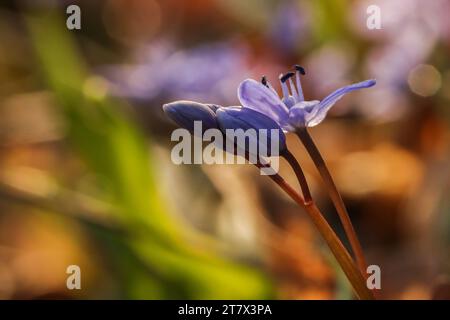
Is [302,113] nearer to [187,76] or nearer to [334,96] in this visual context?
[334,96]

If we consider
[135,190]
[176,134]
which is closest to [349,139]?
[176,134]

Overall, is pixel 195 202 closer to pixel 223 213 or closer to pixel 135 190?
pixel 223 213

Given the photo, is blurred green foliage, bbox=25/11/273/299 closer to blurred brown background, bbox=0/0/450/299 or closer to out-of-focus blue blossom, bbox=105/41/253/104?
blurred brown background, bbox=0/0/450/299

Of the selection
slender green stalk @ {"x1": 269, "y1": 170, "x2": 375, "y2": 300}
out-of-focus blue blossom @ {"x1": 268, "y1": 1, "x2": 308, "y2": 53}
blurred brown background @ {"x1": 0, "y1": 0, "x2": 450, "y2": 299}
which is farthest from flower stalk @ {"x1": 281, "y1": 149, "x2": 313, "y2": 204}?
out-of-focus blue blossom @ {"x1": 268, "y1": 1, "x2": 308, "y2": 53}

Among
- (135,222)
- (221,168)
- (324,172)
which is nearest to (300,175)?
(324,172)

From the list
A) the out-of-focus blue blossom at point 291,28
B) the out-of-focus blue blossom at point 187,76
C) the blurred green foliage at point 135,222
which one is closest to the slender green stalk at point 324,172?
the blurred green foliage at point 135,222

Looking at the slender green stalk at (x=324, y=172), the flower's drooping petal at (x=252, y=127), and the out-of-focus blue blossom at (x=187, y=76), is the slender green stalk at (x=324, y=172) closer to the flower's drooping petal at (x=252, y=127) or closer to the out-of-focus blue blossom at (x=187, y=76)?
the flower's drooping petal at (x=252, y=127)
